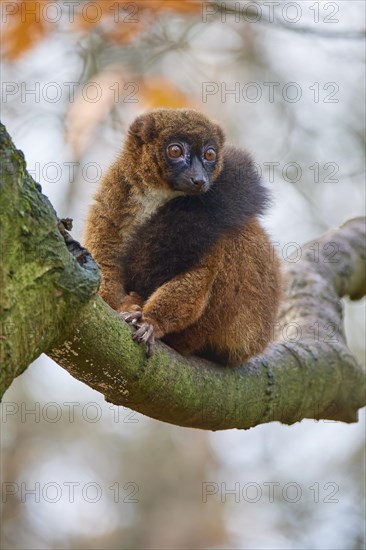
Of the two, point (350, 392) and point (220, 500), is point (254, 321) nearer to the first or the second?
point (350, 392)

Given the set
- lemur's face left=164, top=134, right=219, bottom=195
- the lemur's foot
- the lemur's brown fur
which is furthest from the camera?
lemur's face left=164, top=134, right=219, bottom=195

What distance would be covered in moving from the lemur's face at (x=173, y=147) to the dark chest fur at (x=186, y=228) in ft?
0.48

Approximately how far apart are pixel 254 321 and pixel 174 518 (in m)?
11.6

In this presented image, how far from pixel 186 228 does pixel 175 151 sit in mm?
883

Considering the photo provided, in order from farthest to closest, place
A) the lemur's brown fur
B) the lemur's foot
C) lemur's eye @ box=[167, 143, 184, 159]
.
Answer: lemur's eye @ box=[167, 143, 184, 159] → the lemur's brown fur → the lemur's foot

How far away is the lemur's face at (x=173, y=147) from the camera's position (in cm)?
509

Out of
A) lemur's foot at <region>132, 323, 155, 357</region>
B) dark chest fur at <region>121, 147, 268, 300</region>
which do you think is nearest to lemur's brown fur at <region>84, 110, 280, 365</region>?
dark chest fur at <region>121, 147, 268, 300</region>

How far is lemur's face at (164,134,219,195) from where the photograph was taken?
4845 mm

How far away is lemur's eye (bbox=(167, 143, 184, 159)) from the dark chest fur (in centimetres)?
41

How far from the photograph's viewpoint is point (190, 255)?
4.50m

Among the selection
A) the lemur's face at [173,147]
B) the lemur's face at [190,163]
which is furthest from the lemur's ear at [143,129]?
the lemur's face at [190,163]

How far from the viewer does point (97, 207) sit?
4938 mm

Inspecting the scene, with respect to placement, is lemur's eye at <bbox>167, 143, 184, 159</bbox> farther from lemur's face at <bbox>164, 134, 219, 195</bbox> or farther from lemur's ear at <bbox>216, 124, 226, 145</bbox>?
lemur's ear at <bbox>216, 124, 226, 145</bbox>

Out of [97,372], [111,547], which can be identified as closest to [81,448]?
[111,547]
